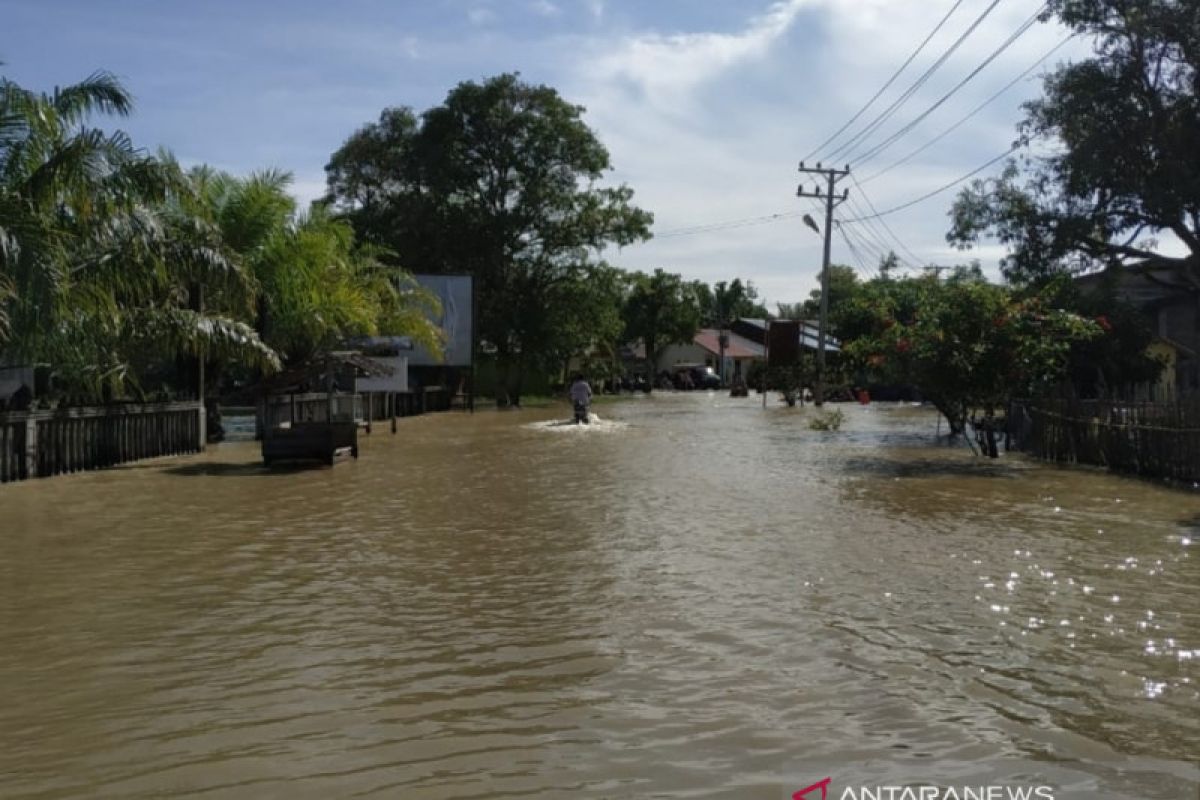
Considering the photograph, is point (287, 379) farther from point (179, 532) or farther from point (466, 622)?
point (466, 622)

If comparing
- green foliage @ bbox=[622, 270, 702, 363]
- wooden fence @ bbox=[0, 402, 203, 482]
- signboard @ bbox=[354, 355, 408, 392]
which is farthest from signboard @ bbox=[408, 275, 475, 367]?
green foliage @ bbox=[622, 270, 702, 363]

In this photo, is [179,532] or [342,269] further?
[342,269]

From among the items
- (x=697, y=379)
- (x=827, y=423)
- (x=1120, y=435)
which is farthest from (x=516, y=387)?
(x=697, y=379)

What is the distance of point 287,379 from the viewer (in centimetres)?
2577

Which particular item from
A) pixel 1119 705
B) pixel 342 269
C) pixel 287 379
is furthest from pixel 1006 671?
pixel 342 269

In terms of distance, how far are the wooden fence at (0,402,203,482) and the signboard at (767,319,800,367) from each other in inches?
1413

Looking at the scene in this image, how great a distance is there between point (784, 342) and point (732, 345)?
46481 mm

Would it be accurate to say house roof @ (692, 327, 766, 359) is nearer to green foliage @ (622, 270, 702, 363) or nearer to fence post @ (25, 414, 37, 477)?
green foliage @ (622, 270, 702, 363)

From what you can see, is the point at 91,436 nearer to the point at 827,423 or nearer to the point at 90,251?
the point at 90,251

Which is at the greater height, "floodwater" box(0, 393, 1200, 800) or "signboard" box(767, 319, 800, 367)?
"signboard" box(767, 319, 800, 367)

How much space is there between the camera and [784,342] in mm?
55406

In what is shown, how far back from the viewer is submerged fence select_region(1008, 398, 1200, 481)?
1708 centimetres

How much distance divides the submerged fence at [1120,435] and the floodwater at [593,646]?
6.26ft

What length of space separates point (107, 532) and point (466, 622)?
6.18m
